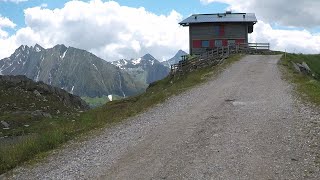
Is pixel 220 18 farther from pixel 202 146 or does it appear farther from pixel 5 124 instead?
pixel 202 146

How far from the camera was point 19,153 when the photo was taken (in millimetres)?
14695

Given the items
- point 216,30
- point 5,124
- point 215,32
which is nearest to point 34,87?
point 5,124

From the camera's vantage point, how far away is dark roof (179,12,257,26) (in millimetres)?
75606

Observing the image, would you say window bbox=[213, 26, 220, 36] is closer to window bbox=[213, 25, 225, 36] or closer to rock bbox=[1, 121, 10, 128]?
window bbox=[213, 25, 225, 36]

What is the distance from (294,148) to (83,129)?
10.1 m

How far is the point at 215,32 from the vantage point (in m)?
A: 76.3

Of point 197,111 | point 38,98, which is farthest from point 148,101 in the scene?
point 38,98

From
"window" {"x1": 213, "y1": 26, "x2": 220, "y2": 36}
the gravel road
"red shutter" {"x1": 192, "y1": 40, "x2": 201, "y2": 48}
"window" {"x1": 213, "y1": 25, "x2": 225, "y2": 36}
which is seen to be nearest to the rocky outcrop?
"red shutter" {"x1": 192, "y1": 40, "x2": 201, "y2": 48}

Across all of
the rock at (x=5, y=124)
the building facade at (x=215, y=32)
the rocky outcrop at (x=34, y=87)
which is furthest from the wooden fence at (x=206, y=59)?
the rocky outcrop at (x=34, y=87)

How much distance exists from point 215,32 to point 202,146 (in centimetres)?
6422

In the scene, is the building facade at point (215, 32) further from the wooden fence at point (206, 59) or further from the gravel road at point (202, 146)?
the gravel road at point (202, 146)

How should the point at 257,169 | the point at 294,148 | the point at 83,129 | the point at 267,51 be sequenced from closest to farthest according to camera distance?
the point at 257,169 < the point at 294,148 < the point at 83,129 < the point at 267,51

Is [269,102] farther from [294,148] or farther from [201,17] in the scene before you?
[201,17]

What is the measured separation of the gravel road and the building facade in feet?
175
